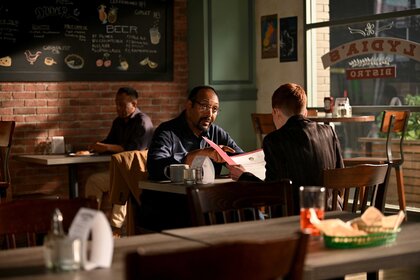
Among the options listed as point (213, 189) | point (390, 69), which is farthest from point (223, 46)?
point (213, 189)

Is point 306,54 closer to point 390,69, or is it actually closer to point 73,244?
point 390,69

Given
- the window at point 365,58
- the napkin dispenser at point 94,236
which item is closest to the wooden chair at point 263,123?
the window at point 365,58

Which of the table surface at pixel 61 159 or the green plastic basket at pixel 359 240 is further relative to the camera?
the table surface at pixel 61 159

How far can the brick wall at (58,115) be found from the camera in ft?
26.5

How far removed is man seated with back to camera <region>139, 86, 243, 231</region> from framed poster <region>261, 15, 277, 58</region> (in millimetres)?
4032

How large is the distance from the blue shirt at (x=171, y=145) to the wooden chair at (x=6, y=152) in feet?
7.60

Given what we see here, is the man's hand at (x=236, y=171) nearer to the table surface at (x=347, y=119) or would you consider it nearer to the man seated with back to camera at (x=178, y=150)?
the man seated with back to camera at (x=178, y=150)

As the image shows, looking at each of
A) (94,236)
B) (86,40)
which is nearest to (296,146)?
(94,236)

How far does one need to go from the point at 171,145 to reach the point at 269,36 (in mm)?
4341

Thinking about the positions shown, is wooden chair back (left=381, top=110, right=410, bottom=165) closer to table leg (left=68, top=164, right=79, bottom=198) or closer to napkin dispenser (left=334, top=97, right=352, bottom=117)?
napkin dispenser (left=334, top=97, right=352, bottom=117)

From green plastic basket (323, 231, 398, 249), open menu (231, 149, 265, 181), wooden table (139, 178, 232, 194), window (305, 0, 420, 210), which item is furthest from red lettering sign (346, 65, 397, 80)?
green plastic basket (323, 231, 398, 249)

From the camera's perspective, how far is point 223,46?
30.2 ft

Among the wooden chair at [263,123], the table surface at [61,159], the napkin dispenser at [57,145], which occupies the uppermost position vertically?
the wooden chair at [263,123]

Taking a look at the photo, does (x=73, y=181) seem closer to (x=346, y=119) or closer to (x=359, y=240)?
(x=346, y=119)
